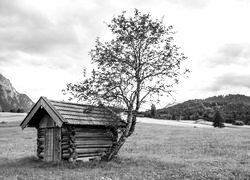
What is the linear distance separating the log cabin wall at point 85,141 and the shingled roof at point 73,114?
73 centimetres

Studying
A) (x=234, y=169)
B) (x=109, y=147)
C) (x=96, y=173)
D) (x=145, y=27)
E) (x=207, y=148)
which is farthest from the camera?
(x=207, y=148)

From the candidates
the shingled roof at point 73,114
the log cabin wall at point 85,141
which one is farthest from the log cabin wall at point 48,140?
the shingled roof at point 73,114

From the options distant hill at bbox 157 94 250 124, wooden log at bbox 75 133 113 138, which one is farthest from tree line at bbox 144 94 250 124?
wooden log at bbox 75 133 113 138

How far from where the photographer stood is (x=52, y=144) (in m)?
23.6

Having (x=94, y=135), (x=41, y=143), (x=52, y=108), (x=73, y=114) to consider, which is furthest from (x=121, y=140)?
(x=41, y=143)

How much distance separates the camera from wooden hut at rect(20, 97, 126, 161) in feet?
74.3

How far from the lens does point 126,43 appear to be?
2308 centimetres

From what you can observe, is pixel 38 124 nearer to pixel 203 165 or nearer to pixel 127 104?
pixel 127 104

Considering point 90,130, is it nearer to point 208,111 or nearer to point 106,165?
point 106,165

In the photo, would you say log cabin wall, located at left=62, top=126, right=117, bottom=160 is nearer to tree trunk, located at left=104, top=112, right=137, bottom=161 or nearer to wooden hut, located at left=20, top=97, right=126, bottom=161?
wooden hut, located at left=20, top=97, right=126, bottom=161

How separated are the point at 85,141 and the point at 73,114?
2.11 meters

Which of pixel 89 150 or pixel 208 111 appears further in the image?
pixel 208 111

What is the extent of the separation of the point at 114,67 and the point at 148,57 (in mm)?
2394

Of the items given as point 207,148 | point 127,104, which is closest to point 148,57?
point 127,104
